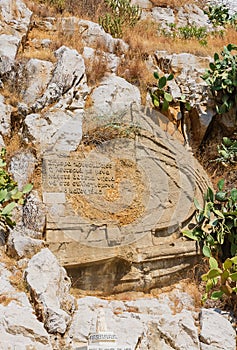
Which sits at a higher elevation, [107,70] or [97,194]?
[107,70]

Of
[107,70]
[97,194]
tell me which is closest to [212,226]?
[97,194]

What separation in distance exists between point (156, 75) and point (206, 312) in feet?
17.3

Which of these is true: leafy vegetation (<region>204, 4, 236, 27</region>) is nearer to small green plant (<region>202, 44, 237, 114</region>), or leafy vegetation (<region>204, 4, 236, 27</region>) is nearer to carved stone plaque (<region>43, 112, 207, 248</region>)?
small green plant (<region>202, 44, 237, 114</region>)

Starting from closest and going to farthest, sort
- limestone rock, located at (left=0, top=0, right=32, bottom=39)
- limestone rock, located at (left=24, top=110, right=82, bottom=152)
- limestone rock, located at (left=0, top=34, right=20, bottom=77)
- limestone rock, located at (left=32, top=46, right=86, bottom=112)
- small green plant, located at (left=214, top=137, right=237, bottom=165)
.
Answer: limestone rock, located at (left=24, top=110, right=82, bottom=152), limestone rock, located at (left=32, top=46, right=86, bottom=112), limestone rock, located at (left=0, top=34, right=20, bottom=77), small green plant, located at (left=214, top=137, right=237, bottom=165), limestone rock, located at (left=0, top=0, right=32, bottom=39)

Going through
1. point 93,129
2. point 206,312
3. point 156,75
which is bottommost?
point 206,312

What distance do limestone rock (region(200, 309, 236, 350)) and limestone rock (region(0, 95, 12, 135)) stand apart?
4.82 meters

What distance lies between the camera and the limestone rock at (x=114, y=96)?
376 inches

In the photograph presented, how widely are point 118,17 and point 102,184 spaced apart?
6.88 meters

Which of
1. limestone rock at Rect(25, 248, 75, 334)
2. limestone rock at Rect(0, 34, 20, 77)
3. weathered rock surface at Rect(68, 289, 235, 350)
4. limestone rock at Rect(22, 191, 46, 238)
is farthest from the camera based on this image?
limestone rock at Rect(0, 34, 20, 77)

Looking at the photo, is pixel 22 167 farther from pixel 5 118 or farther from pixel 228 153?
pixel 228 153

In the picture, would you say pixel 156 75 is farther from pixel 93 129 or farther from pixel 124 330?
pixel 124 330

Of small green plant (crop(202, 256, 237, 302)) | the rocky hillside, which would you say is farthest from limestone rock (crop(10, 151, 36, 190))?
small green plant (crop(202, 256, 237, 302))

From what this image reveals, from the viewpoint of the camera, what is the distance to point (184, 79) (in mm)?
11102

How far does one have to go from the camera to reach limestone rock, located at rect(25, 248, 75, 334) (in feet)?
19.6
